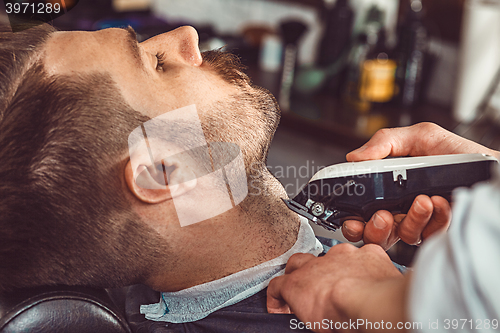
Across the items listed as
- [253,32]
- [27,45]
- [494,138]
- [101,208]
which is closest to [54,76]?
[27,45]

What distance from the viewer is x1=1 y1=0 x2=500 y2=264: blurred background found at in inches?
64.1

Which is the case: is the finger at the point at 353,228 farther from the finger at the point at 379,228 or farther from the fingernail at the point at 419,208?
the fingernail at the point at 419,208

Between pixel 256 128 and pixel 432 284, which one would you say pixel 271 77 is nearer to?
pixel 256 128

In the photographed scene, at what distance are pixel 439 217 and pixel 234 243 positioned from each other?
1.35ft

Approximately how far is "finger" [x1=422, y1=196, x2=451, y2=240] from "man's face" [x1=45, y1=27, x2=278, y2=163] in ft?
1.22

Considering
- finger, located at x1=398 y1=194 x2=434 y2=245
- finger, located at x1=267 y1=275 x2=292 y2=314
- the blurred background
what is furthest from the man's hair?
the blurred background

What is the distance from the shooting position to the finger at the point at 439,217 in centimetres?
80

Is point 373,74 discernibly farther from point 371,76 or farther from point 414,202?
point 414,202

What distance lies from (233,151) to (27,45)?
440 mm

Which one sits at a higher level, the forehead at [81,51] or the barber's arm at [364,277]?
the forehead at [81,51]

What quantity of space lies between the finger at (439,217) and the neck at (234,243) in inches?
11.2

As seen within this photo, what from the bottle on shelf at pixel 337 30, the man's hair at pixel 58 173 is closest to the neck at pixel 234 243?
the man's hair at pixel 58 173

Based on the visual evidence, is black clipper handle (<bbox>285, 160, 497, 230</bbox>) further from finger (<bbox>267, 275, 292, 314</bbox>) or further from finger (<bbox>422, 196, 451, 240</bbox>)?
finger (<bbox>267, 275, 292, 314</bbox>)

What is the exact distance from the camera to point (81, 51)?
792 millimetres
